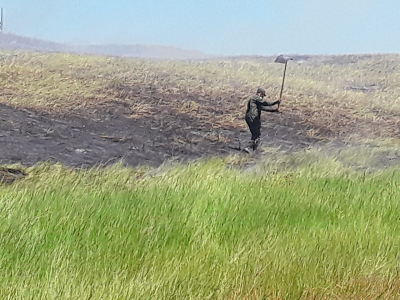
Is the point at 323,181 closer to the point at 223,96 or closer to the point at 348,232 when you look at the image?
the point at 348,232

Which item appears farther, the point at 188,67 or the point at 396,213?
the point at 188,67

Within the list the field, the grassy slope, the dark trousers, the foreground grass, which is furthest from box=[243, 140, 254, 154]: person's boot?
the foreground grass

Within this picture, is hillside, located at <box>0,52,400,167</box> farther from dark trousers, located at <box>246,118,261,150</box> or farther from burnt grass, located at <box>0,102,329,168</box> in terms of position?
dark trousers, located at <box>246,118,261,150</box>

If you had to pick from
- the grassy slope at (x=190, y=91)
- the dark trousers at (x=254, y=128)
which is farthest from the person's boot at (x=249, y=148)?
the grassy slope at (x=190, y=91)

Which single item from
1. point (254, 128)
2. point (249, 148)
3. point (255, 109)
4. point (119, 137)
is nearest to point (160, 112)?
point (119, 137)

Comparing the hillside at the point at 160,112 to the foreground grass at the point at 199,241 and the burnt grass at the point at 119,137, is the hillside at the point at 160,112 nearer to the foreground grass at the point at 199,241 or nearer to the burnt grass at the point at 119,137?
the burnt grass at the point at 119,137

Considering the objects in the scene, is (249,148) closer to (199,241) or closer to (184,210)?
(184,210)

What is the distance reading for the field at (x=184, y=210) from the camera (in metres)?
3.70

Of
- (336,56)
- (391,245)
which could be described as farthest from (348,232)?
(336,56)

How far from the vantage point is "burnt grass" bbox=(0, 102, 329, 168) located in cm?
1216

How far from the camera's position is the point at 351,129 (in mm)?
18625

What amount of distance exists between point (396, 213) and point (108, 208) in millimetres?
3375

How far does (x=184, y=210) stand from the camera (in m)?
5.69

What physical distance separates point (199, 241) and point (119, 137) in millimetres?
10130
